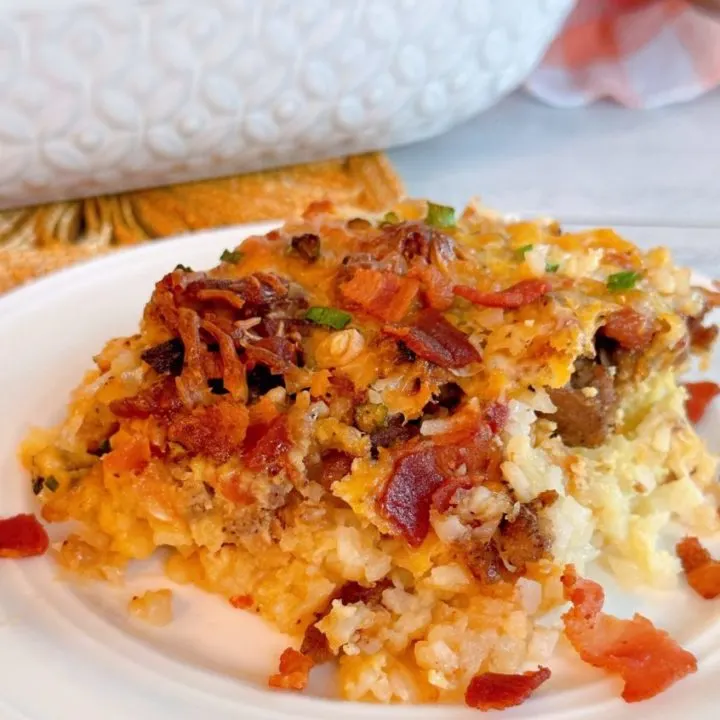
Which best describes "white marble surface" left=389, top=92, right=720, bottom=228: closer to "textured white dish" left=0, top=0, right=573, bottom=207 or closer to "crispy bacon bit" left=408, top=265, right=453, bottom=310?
"textured white dish" left=0, top=0, right=573, bottom=207

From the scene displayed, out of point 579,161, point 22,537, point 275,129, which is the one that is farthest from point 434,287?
point 579,161

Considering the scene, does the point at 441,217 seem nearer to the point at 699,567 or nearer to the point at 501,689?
the point at 699,567

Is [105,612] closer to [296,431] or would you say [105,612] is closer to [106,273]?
[296,431]

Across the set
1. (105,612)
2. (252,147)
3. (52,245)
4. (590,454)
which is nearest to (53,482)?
(105,612)

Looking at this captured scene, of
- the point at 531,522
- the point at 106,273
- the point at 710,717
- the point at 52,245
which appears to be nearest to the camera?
the point at 710,717

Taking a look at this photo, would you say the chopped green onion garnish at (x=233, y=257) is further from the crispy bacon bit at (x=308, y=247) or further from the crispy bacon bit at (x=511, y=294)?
the crispy bacon bit at (x=511, y=294)

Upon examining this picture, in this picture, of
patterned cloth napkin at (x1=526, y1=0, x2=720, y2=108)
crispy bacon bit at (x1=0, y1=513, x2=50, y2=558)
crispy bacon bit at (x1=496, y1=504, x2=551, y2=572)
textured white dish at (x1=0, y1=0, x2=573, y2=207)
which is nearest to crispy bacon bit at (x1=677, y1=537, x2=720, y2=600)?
crispy bacon bit at (x1=496, y1=504, x2=551, y2=572)
